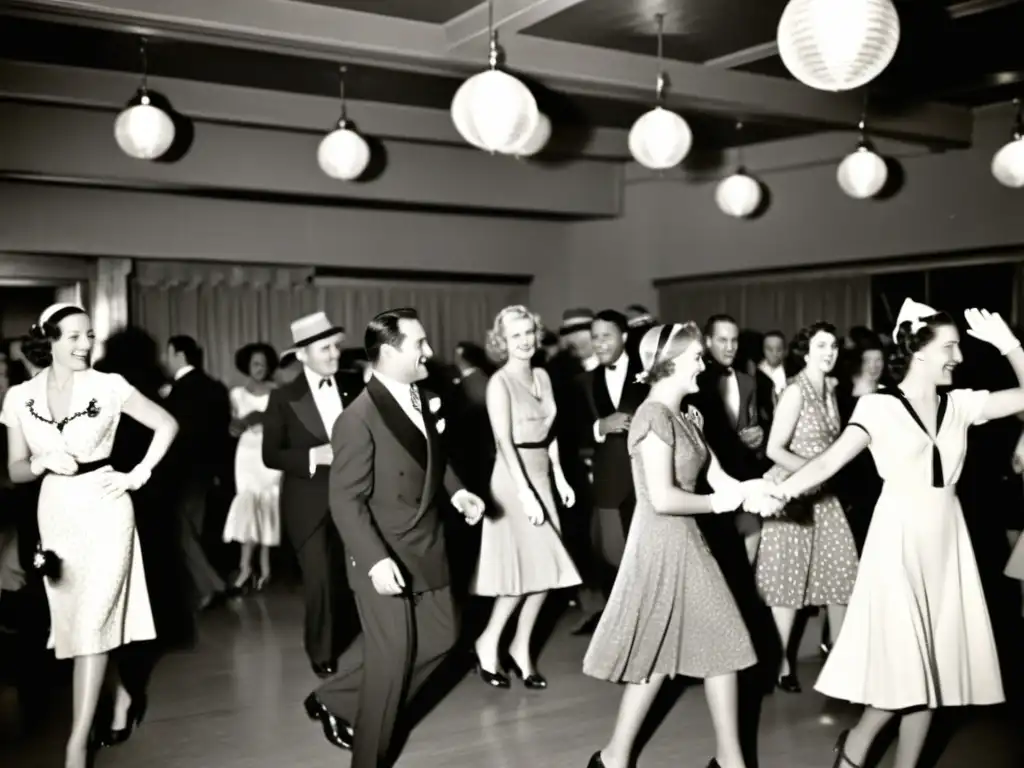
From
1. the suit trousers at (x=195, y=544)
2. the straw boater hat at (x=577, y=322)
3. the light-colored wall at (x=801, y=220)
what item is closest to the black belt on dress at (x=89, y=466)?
the suit trousers at (x=195, y=544)

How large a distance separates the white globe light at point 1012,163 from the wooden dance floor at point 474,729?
9.88 ft

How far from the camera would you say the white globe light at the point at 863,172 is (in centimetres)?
633

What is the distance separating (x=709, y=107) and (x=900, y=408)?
11.1 ft

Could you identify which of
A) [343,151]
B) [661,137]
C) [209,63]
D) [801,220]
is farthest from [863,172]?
[209,63]

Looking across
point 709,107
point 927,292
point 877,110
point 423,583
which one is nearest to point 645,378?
point 423,583

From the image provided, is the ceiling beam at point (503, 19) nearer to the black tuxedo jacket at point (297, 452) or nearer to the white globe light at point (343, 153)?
the white globe light at point (343, 153)

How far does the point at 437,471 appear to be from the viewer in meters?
3.54

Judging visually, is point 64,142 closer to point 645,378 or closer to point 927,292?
point 645,378

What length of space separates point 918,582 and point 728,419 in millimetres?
2310

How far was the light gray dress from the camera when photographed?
10.7 feet

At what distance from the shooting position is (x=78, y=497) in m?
3.60

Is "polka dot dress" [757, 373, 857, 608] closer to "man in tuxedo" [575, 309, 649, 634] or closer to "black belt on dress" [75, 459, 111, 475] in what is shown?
"man in tuxedo" [575, 309, 649, 634]

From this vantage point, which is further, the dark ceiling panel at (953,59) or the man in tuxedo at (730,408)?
the man in tuxedo at (730,408)

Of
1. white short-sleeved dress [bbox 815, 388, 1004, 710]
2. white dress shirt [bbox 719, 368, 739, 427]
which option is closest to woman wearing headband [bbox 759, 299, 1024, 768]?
white short-sleeved dress [bbox 815, 388, 1004, 710]
